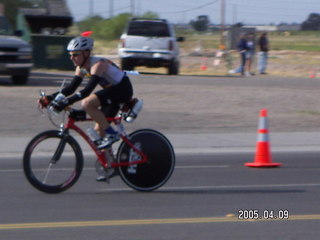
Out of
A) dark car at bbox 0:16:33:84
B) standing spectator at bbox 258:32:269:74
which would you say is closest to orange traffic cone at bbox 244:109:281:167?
dark car at bbox 0:16:33:84

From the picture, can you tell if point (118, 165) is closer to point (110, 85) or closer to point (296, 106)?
point (110, 85)

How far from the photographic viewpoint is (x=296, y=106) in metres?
19.4

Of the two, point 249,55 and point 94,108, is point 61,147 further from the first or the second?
point 249,55

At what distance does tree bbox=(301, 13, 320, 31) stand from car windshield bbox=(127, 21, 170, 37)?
106 meters

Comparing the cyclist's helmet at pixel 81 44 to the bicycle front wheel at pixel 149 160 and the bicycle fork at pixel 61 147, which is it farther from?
the bicycle front wheel at pixel 149 160

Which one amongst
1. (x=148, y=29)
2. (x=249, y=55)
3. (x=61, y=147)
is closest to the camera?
(x=61, y=147)

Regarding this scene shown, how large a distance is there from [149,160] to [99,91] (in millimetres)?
1090

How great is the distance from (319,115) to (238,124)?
2.67m

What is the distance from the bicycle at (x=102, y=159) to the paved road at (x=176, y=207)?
184 mm

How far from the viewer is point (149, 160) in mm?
8828

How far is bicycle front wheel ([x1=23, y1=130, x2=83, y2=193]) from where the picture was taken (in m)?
8.47

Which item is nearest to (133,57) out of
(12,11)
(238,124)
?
(238,124)

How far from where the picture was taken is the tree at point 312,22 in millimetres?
130250

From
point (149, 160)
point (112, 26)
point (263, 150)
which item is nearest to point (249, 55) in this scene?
point (263, 150)
